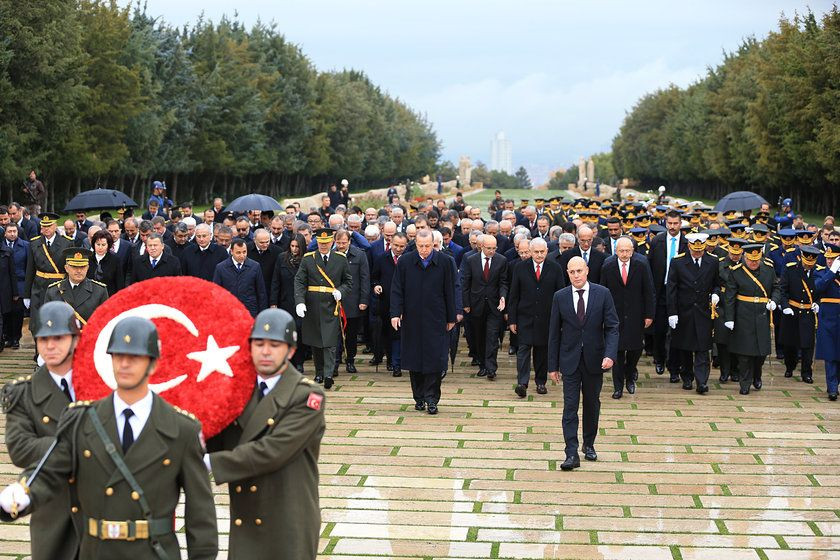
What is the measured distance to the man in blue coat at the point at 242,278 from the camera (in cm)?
1467

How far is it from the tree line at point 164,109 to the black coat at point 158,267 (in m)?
18.7

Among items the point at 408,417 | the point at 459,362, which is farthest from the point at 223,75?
the point at 408,417

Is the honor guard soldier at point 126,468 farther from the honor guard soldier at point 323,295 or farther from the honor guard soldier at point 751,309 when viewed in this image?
the honor guard soldier at point 751,309

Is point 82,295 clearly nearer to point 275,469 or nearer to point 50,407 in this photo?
point 50,407

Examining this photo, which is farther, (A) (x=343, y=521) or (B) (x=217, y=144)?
(B) (x=217, y=144)

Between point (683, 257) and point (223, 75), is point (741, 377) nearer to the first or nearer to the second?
point (683, 257)

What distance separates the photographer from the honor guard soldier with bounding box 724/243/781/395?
14812 mm

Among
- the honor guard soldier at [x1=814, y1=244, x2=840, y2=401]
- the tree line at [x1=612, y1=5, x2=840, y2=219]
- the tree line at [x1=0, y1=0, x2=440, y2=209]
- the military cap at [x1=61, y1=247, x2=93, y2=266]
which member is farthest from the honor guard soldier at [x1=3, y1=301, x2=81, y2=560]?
the tree line at [x1=612, y1=5, x2=840, y2=219]

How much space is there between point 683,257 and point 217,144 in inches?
1614

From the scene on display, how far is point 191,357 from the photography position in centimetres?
574

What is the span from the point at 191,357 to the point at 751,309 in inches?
420

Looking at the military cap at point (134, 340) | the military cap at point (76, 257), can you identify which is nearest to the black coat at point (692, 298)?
the military cap at point (76, 257)

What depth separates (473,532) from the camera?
877 centimetres

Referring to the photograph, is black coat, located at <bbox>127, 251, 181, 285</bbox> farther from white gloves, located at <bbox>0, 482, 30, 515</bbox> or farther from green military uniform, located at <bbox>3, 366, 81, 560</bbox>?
white gloves, located at <bbox>0, 482, 30, 515</bbox>
